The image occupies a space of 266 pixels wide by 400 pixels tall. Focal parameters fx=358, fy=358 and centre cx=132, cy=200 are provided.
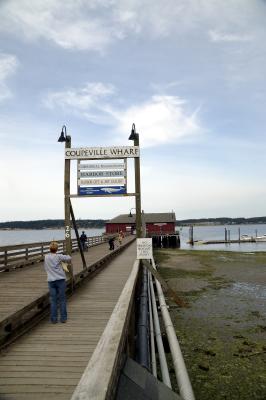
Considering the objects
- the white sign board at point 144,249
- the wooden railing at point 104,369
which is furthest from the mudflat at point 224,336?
the wooden railing at point 104,369

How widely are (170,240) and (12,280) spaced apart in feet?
199

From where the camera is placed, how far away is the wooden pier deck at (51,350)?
4.17 meters

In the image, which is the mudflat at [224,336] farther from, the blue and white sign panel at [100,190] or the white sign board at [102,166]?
the white sign board at [102,166]

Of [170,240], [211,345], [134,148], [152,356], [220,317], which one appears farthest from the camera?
[170,240]

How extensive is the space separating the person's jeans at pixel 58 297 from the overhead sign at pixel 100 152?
4767mm

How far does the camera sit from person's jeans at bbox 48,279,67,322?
7191 mm

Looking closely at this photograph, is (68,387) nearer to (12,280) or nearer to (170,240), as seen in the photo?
(12,280)

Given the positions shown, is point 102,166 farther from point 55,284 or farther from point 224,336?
point 224,336

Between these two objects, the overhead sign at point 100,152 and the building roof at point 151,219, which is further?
the building roof at point 151,219

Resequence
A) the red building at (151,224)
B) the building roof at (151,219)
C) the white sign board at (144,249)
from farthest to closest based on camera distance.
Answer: the building roof at (151,219), the red building at (151,224), the white sign board at (144,249)

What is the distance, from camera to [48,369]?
4.71m

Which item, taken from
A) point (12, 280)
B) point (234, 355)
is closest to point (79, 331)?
point (234, 355)

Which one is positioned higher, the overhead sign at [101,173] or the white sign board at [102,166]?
the white sign board at [102,166]

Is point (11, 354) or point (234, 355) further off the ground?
point (11, 354)
